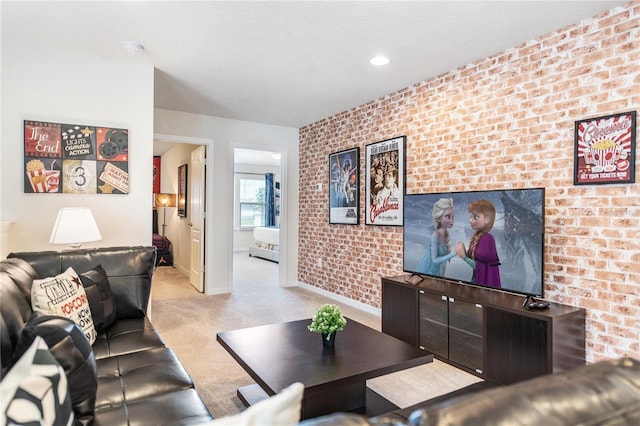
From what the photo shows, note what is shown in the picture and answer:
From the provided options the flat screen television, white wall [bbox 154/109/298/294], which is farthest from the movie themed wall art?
the flat screen television

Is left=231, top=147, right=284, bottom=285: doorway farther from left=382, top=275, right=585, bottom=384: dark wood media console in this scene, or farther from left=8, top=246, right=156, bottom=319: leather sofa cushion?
left=8, top=246, right=156, bottom=319: leather sofa cushion

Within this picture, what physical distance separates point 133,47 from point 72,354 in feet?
8.90

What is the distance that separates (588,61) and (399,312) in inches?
96.3

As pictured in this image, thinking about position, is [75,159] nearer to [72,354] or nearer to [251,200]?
[72,354]

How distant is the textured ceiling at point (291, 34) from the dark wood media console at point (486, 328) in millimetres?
2016

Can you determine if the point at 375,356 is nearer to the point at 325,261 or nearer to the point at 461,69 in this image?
the point at 461,69

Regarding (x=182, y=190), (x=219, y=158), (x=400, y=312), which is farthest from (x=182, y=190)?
(x=400, y=312)

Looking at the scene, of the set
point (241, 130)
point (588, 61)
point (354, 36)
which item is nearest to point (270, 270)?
point (241, 130)

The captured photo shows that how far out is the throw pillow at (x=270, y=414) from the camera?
0.55m

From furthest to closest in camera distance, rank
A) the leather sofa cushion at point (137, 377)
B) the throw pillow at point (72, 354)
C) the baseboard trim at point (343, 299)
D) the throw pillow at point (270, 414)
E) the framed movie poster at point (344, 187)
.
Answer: the framed movie poster at point (344, 187) → the baseboard trim at point (343, 299) → the leather sofa cushion at point (137, 377) → the throw pillow at point (72, 354) → the throw pillow at point (270, 414)

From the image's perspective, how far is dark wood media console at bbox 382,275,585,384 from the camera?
236 centimetres

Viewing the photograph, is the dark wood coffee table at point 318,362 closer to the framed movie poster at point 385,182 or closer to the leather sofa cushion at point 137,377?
the leather sofa cushion at point 137,377

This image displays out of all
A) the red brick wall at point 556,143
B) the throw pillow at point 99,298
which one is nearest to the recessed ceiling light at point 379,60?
the red brick wall at point 556,143

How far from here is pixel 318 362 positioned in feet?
6.44
